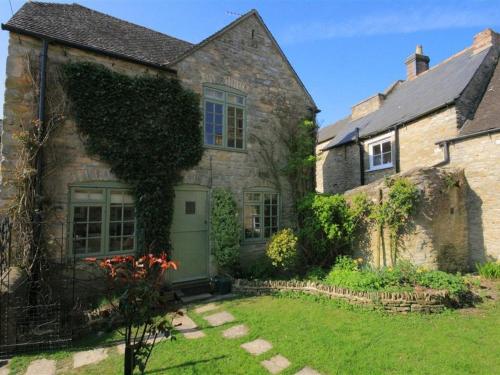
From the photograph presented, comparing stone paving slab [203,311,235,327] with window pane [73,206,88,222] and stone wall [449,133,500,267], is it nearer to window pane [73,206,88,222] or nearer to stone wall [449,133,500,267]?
window pane [73,206,88,222]

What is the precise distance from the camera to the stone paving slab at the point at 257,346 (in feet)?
15.7

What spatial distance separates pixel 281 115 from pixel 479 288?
306 inches

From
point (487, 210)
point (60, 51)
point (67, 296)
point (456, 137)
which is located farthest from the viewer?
point (456, 137)

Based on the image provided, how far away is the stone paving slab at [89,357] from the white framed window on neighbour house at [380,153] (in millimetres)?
13057

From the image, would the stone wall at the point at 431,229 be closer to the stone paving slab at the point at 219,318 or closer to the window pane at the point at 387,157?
the window pane at the point at 387,157

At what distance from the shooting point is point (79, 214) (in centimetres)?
723

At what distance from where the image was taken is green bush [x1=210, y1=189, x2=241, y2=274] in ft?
28.7

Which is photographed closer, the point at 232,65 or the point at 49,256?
Result: the point at 49,256

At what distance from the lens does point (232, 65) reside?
31.9 ft

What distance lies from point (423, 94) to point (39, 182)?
15.5 m

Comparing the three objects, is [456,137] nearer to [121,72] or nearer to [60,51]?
[121,72]

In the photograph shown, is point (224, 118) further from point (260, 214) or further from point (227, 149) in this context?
point (260, 214)

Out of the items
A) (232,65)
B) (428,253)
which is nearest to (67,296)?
(232,65)

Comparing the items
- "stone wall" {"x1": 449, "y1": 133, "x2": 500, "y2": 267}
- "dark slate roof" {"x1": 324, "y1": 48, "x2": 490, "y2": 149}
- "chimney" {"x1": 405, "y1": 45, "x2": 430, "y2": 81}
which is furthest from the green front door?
"chimney" {"x1": 405, "y1": 45, "x2": 430, "y2": 81}
